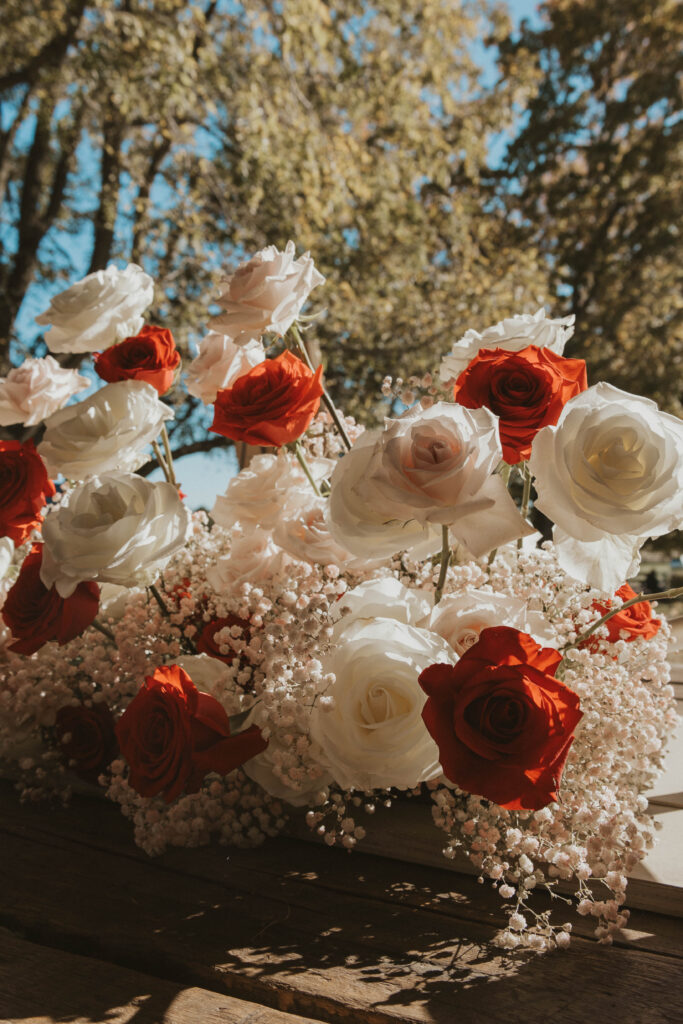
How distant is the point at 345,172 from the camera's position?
4934mm

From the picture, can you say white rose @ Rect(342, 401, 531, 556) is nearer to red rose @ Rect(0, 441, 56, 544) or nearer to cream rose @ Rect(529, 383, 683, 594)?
cream rose @ Rect(529, 383, 683, 594)

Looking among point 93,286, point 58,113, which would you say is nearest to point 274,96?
point 58,113

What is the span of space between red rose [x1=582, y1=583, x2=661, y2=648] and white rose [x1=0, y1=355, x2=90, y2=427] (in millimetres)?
937

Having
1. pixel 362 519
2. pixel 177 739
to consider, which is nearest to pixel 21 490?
pixel 177 739

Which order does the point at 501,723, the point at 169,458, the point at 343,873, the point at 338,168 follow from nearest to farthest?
the point at 501,723 < the point at 343,873 < the point at 169,458 < the point at 338,168

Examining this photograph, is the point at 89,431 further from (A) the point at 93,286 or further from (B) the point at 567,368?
(B) the point at 567,368

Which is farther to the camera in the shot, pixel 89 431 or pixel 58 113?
pixel 58 113

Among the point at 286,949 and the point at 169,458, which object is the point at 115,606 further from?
the point at 286,949

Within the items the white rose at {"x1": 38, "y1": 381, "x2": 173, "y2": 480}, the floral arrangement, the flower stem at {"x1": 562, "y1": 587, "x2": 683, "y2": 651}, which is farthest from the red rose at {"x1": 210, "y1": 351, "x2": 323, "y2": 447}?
the flower stem at {"x1": 562, "y1": 587, "x2": 683, "y2": 651}

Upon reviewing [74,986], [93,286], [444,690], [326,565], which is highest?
[93,286]

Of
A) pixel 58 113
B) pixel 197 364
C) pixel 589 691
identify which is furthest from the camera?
pixel 58 113

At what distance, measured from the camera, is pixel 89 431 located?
1.08m

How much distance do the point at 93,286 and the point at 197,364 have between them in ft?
0.80

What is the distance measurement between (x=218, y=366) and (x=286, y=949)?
2.54 feet
